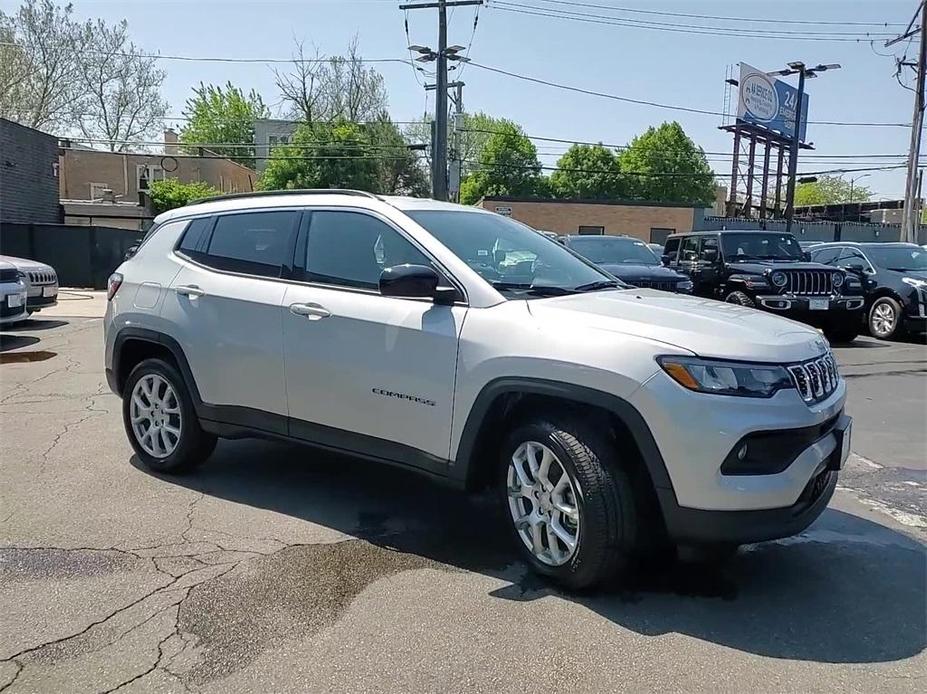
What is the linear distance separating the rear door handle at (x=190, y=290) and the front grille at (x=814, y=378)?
350cm

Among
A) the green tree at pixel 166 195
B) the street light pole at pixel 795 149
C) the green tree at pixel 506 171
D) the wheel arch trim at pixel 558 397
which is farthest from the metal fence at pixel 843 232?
the wheel arch trim at pixel 558 397

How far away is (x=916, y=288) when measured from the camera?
495 inches

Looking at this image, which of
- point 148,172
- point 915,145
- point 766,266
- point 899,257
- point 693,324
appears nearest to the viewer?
point 693,324

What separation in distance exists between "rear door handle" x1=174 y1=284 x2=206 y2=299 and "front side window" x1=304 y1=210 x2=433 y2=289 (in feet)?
2.79

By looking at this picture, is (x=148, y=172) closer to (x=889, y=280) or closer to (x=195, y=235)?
(x=889, y=280)

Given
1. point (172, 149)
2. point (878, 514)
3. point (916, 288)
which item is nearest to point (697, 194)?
point (172, 149)

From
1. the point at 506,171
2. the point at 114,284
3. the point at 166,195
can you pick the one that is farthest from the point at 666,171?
the point at 114,284

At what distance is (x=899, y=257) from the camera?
541 inches

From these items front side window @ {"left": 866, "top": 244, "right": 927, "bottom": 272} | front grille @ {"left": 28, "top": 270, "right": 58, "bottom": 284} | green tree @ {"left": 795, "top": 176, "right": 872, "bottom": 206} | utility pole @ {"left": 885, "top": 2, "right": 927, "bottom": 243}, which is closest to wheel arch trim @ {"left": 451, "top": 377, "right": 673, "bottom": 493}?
front grille @ {"left": 28, "top": 270, "right": 58, "bottom": 284}

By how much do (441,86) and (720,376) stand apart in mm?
23867

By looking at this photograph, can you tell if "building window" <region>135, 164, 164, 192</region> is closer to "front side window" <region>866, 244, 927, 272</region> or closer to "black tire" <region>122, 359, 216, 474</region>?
"front side window" <region>866, 244, 927, 272</region>

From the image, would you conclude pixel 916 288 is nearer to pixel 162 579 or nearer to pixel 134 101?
pixel 162 579

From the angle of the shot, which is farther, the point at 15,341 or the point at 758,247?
the point at 758,247

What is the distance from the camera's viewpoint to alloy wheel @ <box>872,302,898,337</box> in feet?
42.1
